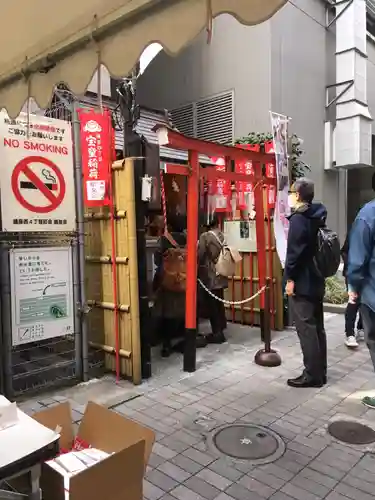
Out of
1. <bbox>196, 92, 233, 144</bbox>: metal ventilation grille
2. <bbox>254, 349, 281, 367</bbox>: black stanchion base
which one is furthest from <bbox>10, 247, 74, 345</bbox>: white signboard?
<bbox>196, 92, 233, 144</bbox>: metal ventilation grille

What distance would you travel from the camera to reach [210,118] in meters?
11.2

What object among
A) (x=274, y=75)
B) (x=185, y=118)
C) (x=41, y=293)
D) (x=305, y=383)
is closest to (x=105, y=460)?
(x=41, y=293)

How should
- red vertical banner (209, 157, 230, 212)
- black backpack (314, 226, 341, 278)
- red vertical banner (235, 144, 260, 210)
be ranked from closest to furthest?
black backpack (314, 226, 341, 278) → red vertical banner (235, 144, 260, 210) → red vertical banner (209, 157, 230, 212)

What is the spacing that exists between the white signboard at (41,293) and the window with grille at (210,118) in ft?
23.0

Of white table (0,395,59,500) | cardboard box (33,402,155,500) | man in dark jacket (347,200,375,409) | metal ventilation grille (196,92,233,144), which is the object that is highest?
metal ventilation grille (196,92,233,144)

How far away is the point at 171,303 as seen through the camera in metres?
6.55

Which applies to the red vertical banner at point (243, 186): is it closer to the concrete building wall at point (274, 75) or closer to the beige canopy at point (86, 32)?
the concrete building wall at point (274, 75)

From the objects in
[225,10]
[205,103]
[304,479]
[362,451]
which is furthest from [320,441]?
[205,103]

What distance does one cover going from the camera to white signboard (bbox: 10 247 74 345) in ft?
15.5

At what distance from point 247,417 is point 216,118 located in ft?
28.0

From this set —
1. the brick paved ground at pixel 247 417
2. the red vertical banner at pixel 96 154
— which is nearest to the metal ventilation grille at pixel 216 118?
the brick paved ground at pixel 247 417

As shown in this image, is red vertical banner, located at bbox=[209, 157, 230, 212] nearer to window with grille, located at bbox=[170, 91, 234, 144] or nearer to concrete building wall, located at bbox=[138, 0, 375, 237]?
concrete building wall, located at bbox=[138, 0, 375, 237]

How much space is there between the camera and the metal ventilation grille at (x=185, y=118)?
11750 millimetres

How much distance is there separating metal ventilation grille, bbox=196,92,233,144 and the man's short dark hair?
6.29m
